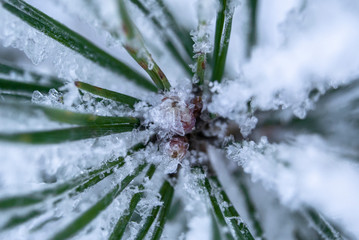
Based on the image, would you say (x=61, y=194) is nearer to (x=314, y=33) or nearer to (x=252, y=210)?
(x=314, y=33)

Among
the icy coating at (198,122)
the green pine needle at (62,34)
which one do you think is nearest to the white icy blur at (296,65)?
the icy coating at (198,122)

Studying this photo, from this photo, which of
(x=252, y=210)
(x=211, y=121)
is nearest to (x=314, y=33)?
(x=211, y=121)

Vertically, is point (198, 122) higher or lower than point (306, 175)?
higher

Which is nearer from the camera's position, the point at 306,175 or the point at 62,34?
the point at 306,175

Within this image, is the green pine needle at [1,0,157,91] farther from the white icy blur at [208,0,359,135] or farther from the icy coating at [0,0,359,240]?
the white icy blur at [208,0,359,135]

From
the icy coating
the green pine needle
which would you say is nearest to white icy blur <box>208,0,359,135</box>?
the icy coating

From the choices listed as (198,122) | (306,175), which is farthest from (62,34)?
(306,175)

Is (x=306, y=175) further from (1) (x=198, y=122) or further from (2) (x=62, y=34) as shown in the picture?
(2) (x=62, y=34)
